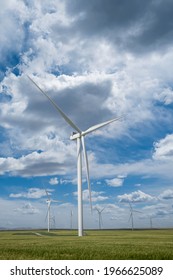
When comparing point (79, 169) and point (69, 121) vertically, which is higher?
point (69, 121)

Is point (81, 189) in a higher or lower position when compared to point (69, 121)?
lower
